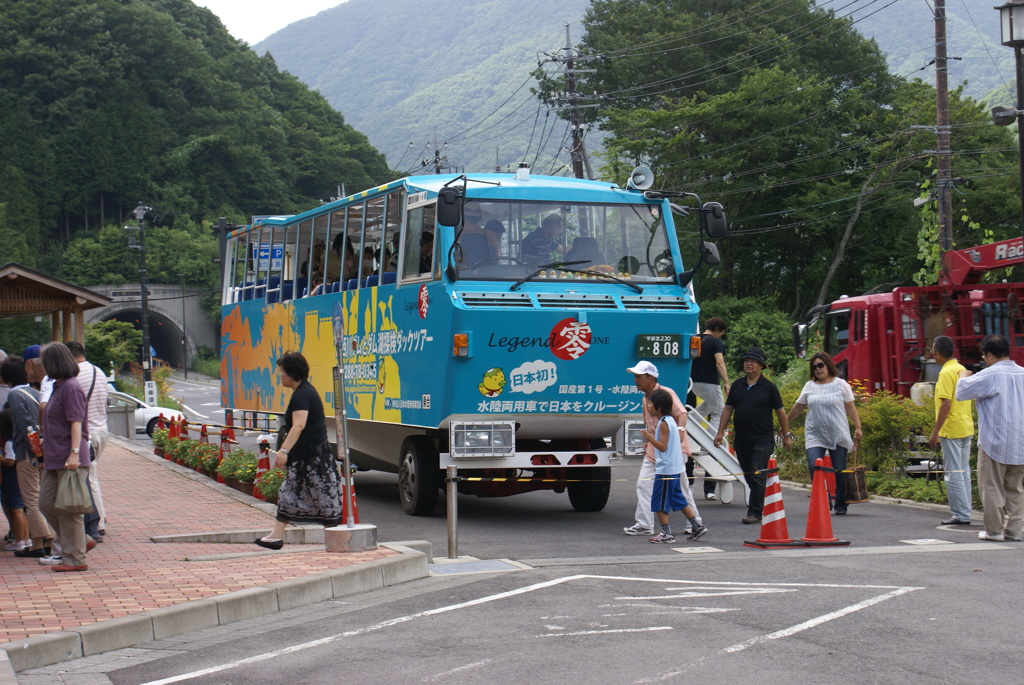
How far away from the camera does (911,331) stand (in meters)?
20.6

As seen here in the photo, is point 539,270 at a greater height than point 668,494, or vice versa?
point 539,270

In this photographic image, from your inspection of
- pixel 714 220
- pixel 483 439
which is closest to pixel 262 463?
pixel 483 439

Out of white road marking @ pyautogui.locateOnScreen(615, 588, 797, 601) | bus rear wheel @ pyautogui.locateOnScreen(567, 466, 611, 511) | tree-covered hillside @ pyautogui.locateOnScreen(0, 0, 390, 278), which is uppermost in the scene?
tree-covered hillside @ pyautogui.locateOnScreen(0, 0, 390, 278)

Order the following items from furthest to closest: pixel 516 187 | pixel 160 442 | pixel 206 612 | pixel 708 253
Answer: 1. pixel 160 442
2. pixel 708 253
3. pixel 516 187
4. pixel 206 612

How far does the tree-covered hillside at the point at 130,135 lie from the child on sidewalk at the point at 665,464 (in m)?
88.0

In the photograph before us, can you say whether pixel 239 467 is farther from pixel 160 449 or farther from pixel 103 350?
pixel 103 350

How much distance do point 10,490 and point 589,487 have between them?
6.27 metres

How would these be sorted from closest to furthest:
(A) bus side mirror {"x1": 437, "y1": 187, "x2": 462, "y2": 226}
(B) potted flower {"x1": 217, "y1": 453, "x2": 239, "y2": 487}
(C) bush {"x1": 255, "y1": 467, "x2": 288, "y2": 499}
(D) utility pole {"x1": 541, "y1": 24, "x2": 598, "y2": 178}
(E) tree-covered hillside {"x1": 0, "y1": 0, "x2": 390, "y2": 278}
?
(A) bus side mirror {"x1": 437, "y1": 187, "x2": 462, "y2": 226} → (C) bush {"x1": 255, "y1": 467, "x2": 288, "y2": 499} → (B) potted flower {"x1": 217, "y1": 453, "x2": 239, "y2": 487} → (D) utility pole {"x1": 541, "y1": 24, "x2": 598, "y2": 178} → (E) tree-covered hillside {"x1": 0, "y1": 0, "x2": 390, "y2": 278}

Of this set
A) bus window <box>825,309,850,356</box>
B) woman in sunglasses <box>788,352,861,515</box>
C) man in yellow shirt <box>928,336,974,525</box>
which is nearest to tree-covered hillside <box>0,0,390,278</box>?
bus window <box>825,309,850,356</box>

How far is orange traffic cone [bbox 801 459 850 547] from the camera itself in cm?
1078

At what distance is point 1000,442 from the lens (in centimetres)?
1104

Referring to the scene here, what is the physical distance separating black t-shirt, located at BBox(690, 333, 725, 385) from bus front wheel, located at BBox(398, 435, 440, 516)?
3.52 m

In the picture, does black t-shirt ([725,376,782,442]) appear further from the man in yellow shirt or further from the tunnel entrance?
the tunnel entrance

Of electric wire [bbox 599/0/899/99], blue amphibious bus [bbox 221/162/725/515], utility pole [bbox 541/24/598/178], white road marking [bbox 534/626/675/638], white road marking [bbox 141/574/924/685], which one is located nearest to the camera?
white road marking [bbox 141/574/924/685]
